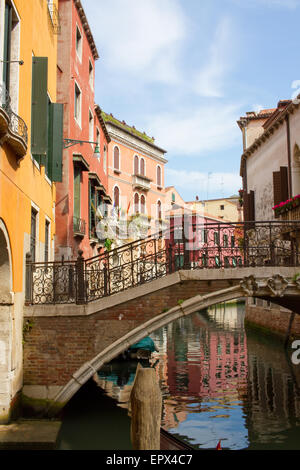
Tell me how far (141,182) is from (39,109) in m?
23.9

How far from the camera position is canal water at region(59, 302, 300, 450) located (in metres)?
9.14

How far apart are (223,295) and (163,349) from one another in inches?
509

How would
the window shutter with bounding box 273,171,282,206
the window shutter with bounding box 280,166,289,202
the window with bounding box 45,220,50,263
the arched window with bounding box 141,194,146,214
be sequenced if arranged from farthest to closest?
the arched window with bounding box 141,194,146,214 → the window shutter with bounding box 273,171,282,206 → the window shutter with bounding box 280,166,289,202 → the window with bounding box 45,220,50,263

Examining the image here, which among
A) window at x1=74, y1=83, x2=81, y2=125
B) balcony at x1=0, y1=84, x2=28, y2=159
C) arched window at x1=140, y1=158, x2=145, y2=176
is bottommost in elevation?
balcony at x1=0, y1=84, x2=28, y2=159

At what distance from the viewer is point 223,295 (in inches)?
371

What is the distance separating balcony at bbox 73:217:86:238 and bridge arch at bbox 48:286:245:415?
581 centimetres

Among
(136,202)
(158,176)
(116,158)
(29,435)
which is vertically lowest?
(29,435)

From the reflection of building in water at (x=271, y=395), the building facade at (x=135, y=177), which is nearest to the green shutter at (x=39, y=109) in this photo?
the reflection of building in water at (x=271, y=395)

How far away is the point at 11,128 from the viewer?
7629 millimetres

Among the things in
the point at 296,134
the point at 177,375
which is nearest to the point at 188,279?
the point at 177,375

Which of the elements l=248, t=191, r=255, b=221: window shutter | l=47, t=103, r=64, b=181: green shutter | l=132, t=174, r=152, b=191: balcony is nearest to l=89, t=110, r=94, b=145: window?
l=47, t=103, r=64, b=181: green shutter

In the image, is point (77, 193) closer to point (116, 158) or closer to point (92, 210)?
point (92, 210)

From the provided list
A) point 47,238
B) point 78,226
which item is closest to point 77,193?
point 78,226

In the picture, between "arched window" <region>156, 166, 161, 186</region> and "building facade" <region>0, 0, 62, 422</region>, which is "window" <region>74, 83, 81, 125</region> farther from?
"arched window" <region>156, 166, 161, 186</region>
